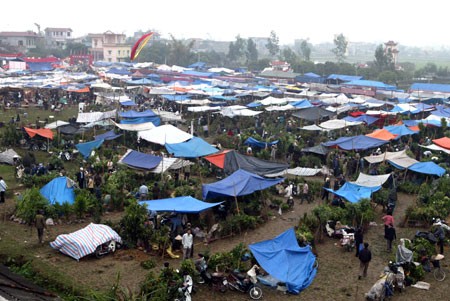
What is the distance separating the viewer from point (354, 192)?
13820 mm

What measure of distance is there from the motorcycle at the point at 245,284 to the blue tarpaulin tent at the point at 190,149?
26.3ft

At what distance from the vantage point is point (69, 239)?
1042 cm

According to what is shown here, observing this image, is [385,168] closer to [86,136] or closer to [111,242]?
[111,242]

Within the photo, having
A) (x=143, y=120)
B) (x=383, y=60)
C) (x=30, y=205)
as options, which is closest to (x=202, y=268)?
(x=30, y=205)

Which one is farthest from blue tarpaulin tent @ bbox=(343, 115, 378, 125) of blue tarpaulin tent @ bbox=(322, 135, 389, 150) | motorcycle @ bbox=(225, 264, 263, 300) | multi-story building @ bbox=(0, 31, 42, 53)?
multi-story building @ bbox=(0, 31, 42, 53)

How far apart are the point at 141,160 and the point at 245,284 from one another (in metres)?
7.96

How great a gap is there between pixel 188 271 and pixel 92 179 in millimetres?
7048

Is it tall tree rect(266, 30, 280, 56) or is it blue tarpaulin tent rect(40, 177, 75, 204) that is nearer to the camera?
blue tarpaulin tent rect(40, 177, 75, 204)

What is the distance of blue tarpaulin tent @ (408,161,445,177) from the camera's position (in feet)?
52.0

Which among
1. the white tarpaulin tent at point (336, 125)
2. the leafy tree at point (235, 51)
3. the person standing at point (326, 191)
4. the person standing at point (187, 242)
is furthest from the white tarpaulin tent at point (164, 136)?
the leafy tree at point (235, 51)

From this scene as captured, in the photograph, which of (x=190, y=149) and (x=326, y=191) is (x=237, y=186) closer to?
(x=326, y=191)

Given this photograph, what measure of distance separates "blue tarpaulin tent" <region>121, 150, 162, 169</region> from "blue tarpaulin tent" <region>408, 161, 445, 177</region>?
8.36 metres

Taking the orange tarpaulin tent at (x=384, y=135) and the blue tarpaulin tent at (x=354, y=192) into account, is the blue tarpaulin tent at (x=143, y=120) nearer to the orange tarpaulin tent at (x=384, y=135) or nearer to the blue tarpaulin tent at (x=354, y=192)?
the orange tarpaulin tent at (x=384, y=135)

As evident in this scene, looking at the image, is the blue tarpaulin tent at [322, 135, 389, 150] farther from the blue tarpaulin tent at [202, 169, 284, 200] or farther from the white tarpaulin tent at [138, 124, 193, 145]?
the blue tarpaulin tent at [202, 169, 284, 200]
